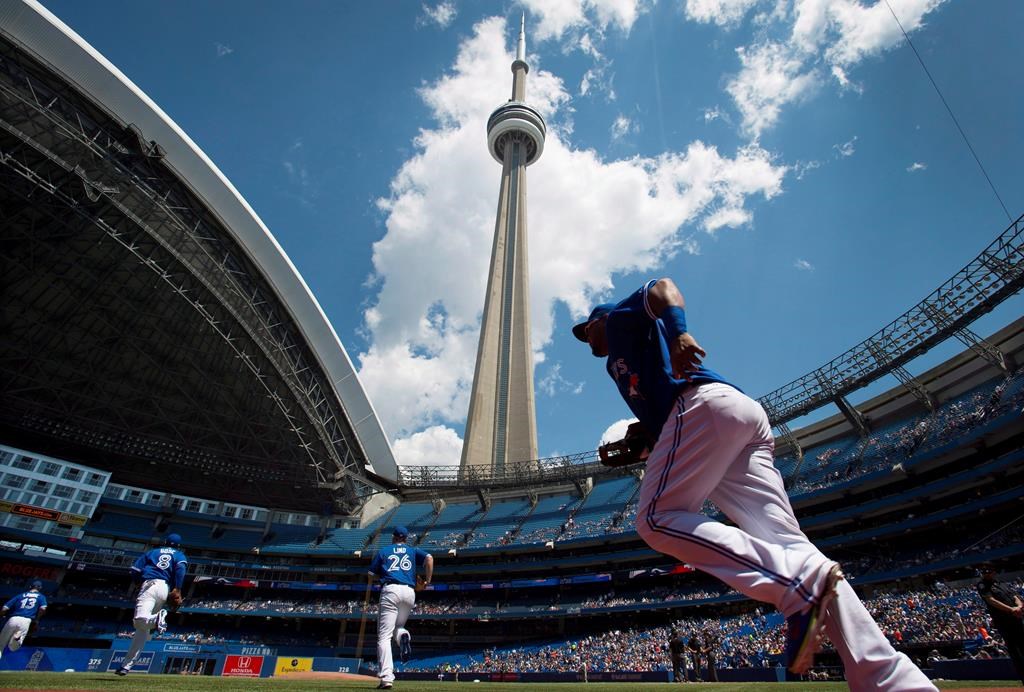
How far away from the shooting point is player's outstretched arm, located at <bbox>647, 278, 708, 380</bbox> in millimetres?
2465

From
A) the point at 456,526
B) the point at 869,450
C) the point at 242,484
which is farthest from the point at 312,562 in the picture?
the point at 869,450

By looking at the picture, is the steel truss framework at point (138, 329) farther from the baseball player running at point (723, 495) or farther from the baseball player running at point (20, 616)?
the baseball player running at point (723, 495)

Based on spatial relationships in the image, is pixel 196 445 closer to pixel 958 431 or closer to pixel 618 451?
pixel 618 451

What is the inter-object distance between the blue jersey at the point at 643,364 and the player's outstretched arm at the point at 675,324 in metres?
0.06

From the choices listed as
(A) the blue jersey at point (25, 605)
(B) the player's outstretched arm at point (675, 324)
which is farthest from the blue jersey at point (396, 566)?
(A) the blue jersey at point (25, 605)

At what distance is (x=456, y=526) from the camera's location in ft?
146

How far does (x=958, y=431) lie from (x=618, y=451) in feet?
98.4

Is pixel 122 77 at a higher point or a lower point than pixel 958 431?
higher

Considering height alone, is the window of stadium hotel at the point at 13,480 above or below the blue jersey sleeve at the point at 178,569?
Result: above

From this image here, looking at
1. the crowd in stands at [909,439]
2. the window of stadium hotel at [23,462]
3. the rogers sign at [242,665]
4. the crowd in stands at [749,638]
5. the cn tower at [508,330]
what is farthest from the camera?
the cn tower at [508,330]

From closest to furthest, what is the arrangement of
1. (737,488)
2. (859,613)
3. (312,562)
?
(859,613) → (737,488) → (312,562)

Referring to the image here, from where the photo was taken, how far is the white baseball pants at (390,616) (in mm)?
6082

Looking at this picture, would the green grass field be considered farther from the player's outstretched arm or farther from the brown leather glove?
the player's outstretched arm

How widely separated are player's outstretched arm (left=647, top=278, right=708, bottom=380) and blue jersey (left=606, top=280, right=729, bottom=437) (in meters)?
0.06
